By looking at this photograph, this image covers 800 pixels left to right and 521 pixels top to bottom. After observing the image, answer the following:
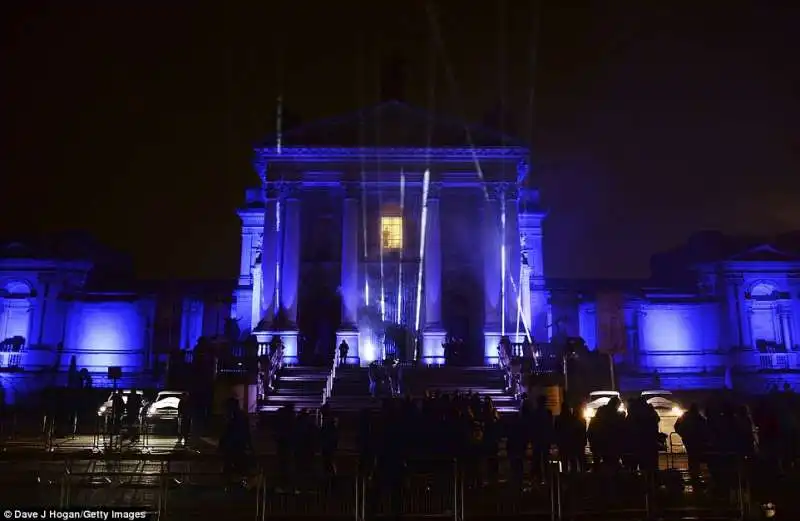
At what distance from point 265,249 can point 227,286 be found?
7.11m

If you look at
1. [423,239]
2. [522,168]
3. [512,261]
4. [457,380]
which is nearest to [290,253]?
[423,239]

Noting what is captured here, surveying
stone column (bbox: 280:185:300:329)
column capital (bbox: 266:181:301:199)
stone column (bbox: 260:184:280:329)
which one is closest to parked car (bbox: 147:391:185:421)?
stone column (bbox: 260:184:280:329)

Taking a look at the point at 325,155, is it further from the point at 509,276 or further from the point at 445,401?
the point at 445,401

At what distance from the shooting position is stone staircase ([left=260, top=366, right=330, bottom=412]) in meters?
26.7

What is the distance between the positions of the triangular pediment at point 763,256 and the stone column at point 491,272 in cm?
1349

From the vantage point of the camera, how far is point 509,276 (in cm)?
3741

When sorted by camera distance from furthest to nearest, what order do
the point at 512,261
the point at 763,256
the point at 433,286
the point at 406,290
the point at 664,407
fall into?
the point at 763,256
the point at 406,290
the point at 512,261
the point at 433,286
the point at 664,407

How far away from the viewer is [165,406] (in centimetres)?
2494

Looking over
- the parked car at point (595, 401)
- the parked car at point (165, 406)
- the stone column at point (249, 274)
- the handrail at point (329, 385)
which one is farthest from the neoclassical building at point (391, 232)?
the parked car at point (595, 401)

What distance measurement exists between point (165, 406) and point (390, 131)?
65.3 ft

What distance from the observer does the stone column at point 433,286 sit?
35594 mm

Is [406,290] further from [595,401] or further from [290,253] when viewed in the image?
[595,401]

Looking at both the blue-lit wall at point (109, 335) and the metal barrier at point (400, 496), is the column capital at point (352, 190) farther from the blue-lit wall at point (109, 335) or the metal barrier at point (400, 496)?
the metal barrier at point (400, 496)

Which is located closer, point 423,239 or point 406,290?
point 423,239
